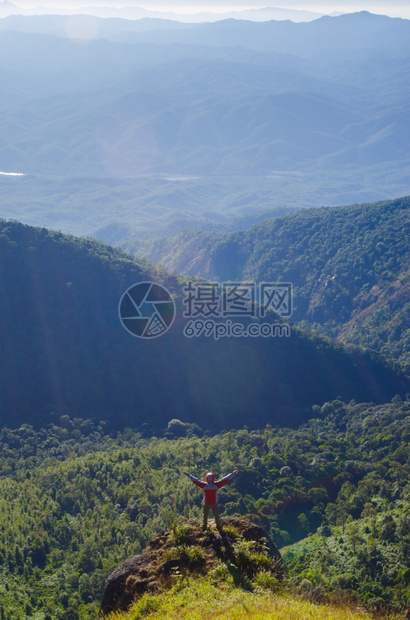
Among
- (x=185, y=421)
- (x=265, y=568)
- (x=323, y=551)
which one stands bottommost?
(x=185, y=421)

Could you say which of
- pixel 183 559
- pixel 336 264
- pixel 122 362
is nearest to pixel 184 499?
pixel 183 559

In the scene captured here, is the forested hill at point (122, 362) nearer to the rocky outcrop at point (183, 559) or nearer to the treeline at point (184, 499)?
the treeline at point (184, 499)

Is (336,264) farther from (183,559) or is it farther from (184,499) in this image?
(183,559)

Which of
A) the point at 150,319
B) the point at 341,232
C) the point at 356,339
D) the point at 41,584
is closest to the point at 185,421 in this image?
the point at 150,319

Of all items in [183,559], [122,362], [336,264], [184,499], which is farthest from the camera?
[336,264]

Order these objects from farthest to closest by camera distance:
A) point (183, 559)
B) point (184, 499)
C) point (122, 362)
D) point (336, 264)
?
point (336, 264), point (122, 362), point (184, 499), point (183, 559)

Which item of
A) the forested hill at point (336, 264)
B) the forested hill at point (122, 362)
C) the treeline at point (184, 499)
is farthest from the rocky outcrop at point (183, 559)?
the forested hill at point (336, 264)

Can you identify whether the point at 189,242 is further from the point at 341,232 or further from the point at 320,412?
the point at 320,412
